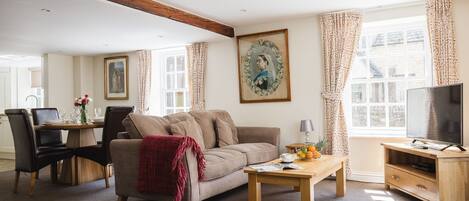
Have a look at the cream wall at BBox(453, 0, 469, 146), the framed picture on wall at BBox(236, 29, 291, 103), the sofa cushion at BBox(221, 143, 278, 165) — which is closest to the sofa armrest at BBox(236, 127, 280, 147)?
the sofa cushion at BBox(221, 143, 278, 165)

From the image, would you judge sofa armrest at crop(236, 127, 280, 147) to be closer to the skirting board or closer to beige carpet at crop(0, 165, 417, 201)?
beige carpet at crop(0, 165, 417, 201)

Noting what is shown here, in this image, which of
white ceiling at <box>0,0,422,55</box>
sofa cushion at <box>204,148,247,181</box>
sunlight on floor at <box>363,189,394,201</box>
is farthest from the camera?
white ceiling at <box>0,0,422,55</box>

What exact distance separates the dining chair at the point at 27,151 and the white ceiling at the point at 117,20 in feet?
3.83

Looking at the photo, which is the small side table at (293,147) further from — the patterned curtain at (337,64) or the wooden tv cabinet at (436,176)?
the wooden tv cabinet at (436,176)

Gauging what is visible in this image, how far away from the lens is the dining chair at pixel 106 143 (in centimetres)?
443

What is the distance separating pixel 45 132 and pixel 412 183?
191 inches

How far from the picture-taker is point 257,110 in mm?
5414

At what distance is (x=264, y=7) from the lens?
4.45m

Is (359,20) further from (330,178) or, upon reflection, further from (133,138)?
(133,138)

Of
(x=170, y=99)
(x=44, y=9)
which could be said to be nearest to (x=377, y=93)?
(x=170, y=99)

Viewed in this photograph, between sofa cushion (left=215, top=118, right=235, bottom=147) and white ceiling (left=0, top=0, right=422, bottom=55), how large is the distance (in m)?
1.34

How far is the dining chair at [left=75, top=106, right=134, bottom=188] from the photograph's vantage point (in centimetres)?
443

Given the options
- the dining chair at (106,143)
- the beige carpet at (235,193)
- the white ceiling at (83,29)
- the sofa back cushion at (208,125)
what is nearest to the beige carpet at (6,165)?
the beige carpet at (235,193)

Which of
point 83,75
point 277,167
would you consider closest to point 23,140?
point 277,167
